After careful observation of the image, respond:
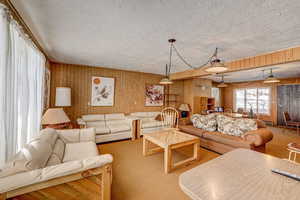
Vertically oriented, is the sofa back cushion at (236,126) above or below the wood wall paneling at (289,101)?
below

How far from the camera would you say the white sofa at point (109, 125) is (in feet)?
12.0

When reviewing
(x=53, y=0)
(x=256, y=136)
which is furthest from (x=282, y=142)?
(x=53, y=0)

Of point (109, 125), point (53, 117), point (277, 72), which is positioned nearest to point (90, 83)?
point (109, 125)

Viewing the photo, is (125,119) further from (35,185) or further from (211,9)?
(211,9)

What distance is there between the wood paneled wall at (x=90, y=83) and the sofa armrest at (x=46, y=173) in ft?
11.3

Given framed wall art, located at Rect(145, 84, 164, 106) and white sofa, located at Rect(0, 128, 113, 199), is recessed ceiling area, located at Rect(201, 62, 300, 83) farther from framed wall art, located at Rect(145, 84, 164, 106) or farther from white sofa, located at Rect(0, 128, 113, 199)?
white sofa, located at Rect(0, 128, 113, 199)

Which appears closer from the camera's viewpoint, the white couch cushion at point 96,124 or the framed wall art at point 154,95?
the white couch cushion at point 96,124

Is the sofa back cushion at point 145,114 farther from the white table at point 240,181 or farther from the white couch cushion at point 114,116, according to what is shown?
the white table at point 240,181

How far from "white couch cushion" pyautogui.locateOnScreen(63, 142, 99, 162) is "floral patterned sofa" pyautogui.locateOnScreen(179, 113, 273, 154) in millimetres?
2711

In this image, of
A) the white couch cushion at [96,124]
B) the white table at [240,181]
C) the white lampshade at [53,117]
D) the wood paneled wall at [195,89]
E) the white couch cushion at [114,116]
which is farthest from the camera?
the wood paneled wall at [195,89]

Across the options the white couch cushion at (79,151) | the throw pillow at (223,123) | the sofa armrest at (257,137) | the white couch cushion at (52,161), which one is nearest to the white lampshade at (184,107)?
the throw pillow at (223,123)

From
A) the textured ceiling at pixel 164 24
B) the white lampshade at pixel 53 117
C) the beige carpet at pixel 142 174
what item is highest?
the textured ceiling at pixel 164 24

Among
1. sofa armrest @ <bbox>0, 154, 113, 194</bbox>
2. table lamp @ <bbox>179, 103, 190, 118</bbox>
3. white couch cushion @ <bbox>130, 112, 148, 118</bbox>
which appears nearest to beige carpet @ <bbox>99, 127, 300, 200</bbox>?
sofa armrest @ <bbox>0, 154, 113, 194</bbox>

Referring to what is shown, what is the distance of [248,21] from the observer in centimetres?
171
